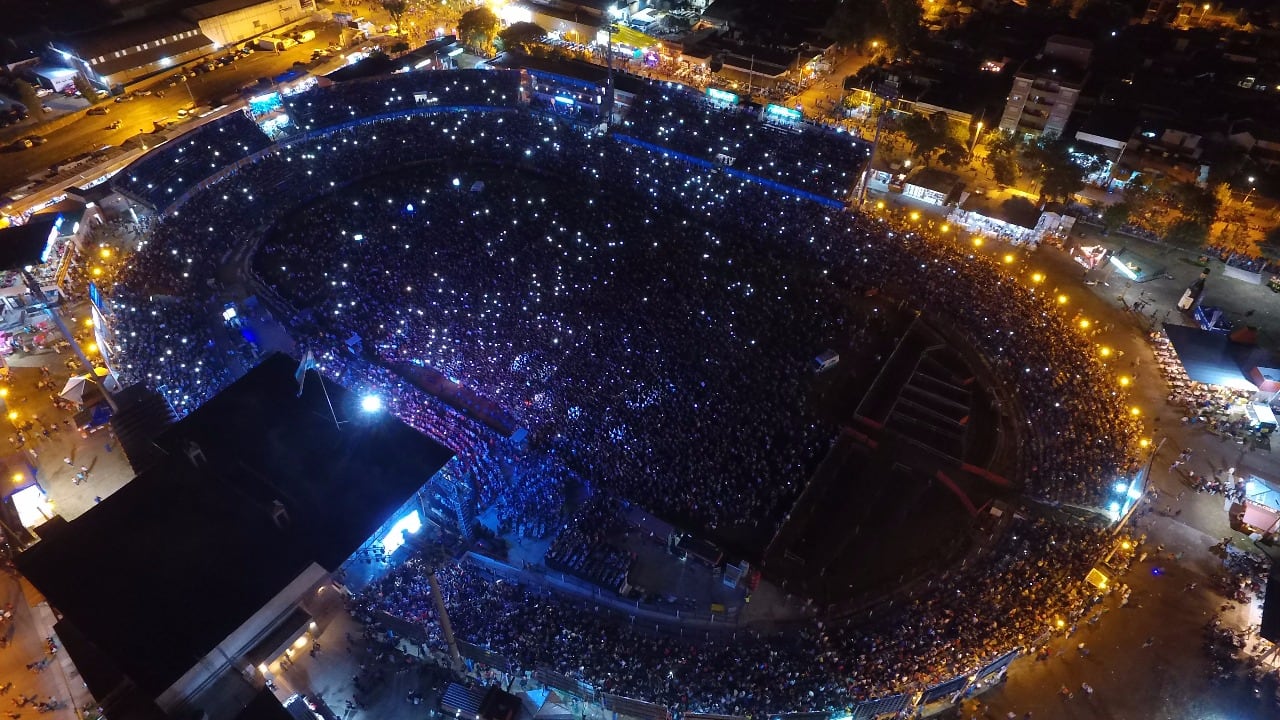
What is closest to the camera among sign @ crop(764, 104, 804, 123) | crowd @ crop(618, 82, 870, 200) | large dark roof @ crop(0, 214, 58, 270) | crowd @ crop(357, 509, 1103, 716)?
crowd @ crop(357, 509, 1103, 716)

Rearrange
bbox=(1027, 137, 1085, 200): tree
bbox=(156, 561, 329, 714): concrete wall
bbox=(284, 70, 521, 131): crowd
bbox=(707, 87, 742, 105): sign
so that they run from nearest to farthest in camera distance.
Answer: bbox=(156, 561, 329, 714): concrete wall → bbox=(1027, 137, 1085, 200): tree → bbox=(284, 70, 521, 131): crowd → bbox=(707, 87, 742, 105): sign

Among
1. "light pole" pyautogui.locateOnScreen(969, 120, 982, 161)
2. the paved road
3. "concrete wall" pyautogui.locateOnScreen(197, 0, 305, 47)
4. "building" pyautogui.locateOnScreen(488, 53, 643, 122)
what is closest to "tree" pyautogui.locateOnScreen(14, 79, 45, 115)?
the paved road

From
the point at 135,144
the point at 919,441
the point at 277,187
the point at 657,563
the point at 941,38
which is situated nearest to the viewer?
the point at 657,563

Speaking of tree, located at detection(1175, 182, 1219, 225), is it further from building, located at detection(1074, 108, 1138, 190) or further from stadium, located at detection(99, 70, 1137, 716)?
stadium, located at detection(99, 70, 1137, 716)

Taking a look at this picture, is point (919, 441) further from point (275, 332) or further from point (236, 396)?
point (275, 332)

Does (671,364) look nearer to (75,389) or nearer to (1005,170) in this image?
(75,389)

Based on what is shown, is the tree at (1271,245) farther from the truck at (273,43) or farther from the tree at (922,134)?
the truck at (273,43)

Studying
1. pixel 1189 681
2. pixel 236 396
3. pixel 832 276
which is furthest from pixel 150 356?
pixel 1189 681
